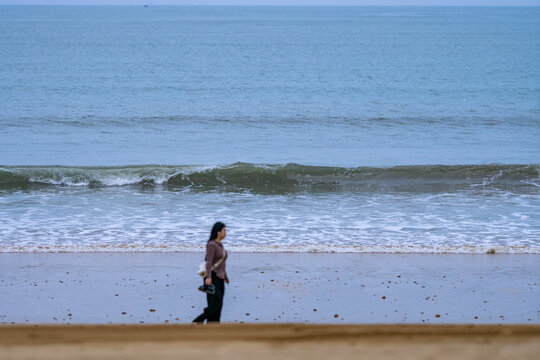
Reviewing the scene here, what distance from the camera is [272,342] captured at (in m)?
7.45

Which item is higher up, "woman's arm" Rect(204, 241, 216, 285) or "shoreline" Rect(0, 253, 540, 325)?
"woman's arm" Rect(204, 241, 216, 285)

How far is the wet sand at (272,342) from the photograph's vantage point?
281 inches

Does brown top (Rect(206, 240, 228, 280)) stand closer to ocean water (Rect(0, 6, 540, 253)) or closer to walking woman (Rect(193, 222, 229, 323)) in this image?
walking woman (Rect(193, 222, 229, 323))

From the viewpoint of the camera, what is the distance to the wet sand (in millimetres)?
7141

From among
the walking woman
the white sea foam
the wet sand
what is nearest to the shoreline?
the white sea foam

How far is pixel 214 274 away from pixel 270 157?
1717 centimetres

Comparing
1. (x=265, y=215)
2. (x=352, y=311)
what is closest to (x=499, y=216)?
(x=265, y=215)

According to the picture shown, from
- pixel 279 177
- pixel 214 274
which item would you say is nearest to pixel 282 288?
pixel 214 274

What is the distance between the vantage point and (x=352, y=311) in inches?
408

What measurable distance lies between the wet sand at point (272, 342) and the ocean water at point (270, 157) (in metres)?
6.18

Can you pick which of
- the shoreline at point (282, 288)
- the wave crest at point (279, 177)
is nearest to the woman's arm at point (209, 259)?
the shoreline at point (282, 288)

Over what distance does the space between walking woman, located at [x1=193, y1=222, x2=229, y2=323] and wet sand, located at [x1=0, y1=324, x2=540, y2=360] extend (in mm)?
1080

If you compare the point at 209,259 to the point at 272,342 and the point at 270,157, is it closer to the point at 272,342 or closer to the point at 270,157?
the point at 272,342

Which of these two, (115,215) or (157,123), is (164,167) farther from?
(157,123)
